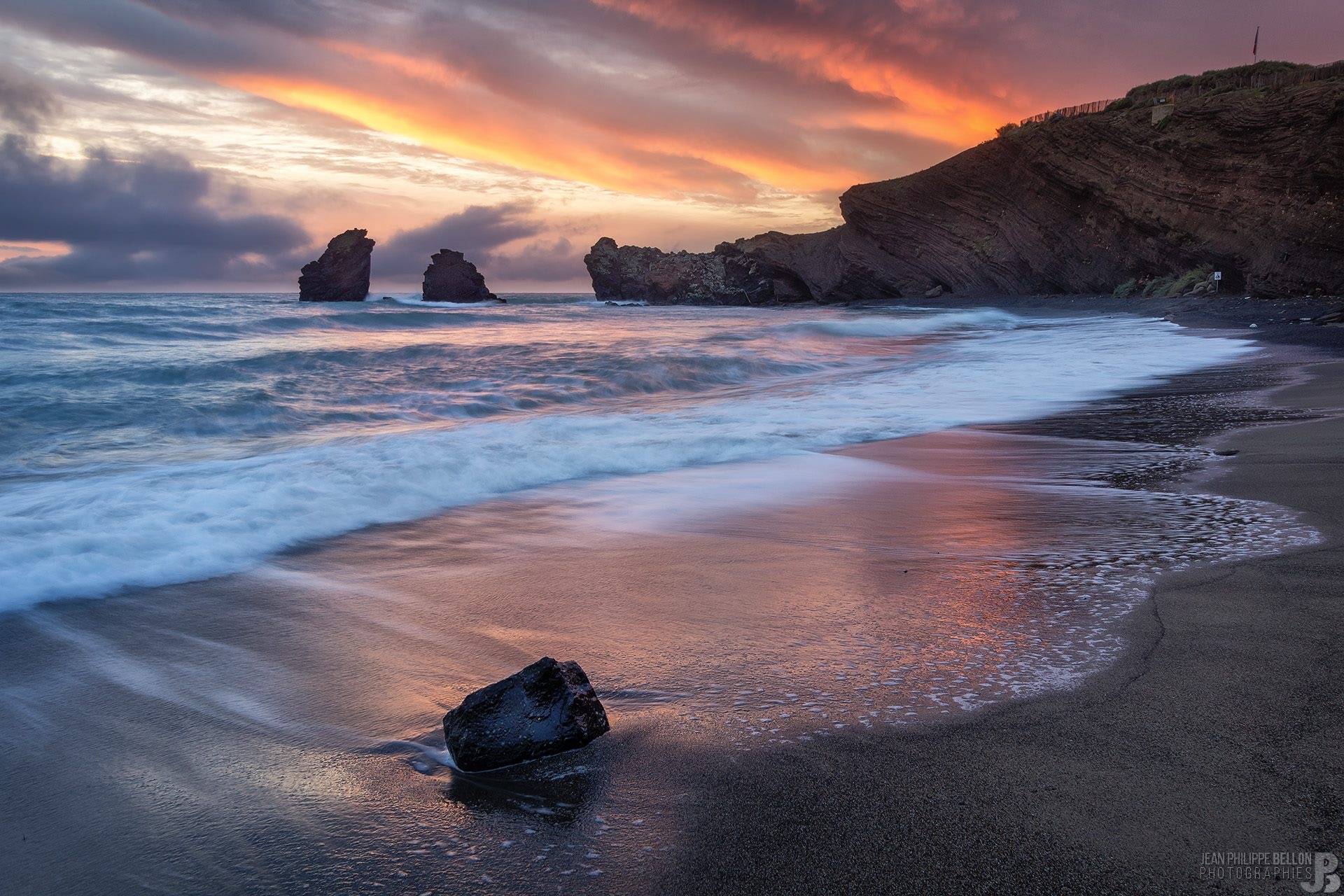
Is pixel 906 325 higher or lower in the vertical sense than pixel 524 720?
higher

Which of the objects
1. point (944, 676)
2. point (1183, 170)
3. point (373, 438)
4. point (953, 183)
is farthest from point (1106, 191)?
point (944, 676)

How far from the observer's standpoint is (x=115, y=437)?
7977 mm

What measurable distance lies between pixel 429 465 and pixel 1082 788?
183 inches

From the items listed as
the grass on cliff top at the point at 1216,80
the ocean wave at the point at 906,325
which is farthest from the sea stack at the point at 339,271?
the grass on cliff top at the point at 1216,80

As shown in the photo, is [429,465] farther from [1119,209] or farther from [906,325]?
[1119,209]

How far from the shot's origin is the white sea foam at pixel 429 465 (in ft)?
12.6

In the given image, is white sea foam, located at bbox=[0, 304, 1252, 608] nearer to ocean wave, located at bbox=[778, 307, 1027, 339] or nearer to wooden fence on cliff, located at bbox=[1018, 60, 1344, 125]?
ocean wave, located at bbox=[778, 307, 1027, 339]

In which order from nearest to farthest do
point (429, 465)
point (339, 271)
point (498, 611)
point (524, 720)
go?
point (524, 720) → point (498, 611) → point (429, 465) → point (339, 271)

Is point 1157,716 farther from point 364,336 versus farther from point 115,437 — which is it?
point 364,336

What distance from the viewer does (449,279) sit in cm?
6525

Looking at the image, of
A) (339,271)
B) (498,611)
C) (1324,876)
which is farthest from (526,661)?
(339,271)

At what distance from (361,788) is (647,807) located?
639mm

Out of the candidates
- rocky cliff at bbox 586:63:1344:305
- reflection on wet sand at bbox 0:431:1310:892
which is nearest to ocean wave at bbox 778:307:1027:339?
rocky cliff at bbox 586:63:1344:305

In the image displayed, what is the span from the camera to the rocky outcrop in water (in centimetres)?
187
